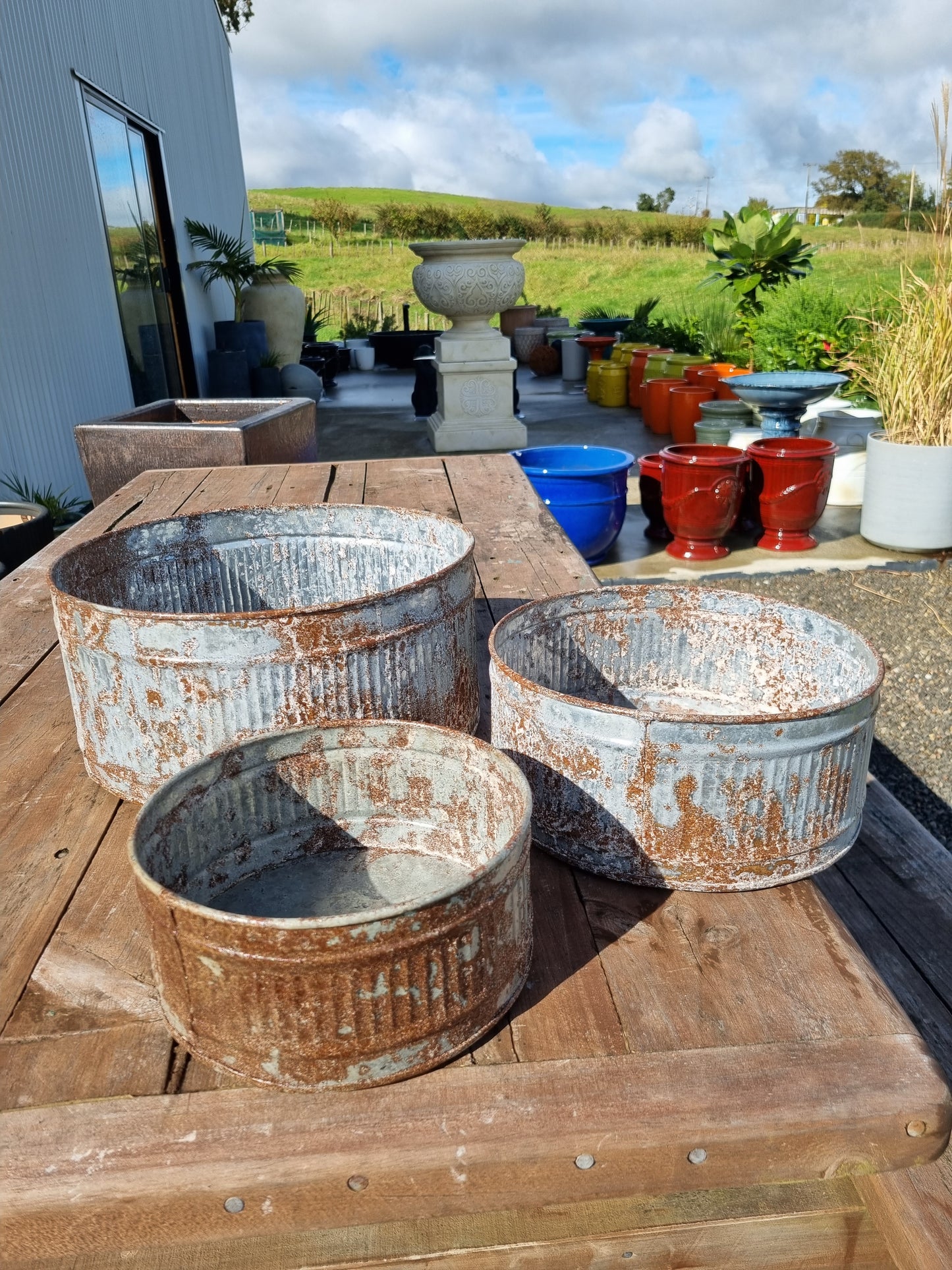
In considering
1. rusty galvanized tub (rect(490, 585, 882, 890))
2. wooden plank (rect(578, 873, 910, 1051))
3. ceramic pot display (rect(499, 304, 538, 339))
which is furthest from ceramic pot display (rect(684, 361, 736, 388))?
ceramic pot display (rect(499, 304, 538, 339))

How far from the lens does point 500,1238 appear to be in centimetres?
120

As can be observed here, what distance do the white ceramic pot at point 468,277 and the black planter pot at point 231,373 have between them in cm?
254

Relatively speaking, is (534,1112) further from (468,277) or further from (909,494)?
(468,277)

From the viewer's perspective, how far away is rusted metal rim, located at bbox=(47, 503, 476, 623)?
54.4 inches

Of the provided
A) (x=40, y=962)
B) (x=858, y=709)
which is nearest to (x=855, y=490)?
(x=858, y=709)


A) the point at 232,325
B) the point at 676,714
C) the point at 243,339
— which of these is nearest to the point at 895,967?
the point at 676,714

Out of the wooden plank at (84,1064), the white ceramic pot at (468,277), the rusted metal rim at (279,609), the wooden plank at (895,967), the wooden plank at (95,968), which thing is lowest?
the wooden plank at (895,967)

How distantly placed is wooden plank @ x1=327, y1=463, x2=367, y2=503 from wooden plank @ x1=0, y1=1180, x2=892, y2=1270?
92.5 inches

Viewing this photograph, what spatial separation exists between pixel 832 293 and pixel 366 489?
19.2ft

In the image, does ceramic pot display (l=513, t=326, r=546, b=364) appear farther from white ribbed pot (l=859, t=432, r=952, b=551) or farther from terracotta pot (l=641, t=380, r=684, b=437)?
white ribbed pot (l=859, t=432, r=952, b=551)

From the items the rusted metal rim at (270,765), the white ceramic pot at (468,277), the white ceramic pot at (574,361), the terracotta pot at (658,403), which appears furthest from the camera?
the white ceramic pot at (574,361)

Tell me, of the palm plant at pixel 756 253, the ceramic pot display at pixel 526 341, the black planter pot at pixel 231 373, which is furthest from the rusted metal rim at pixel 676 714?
the ceramic pot display at pixel 526 341

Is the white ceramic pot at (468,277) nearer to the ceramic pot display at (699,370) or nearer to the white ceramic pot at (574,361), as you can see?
the ceramic pot display at (699,370)

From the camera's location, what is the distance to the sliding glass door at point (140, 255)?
287 inches
